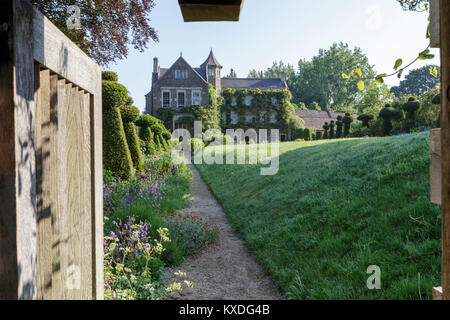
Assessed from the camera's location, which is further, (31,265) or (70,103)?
(70,103)

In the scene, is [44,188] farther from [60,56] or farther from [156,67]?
[156,67]

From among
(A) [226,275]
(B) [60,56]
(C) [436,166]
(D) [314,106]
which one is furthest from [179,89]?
(C) [436,166]

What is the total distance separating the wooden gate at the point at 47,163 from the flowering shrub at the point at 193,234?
2.84 metres

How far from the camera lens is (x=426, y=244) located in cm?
304

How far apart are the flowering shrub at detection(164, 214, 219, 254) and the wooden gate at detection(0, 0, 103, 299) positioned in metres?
2.84

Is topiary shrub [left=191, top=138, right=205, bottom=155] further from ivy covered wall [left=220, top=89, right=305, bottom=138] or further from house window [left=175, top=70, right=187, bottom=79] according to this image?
ivy covered wall [left=220, top=89, right=305, bottom=138]

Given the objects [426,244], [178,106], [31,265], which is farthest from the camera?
[178,106]

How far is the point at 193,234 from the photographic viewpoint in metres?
4.93

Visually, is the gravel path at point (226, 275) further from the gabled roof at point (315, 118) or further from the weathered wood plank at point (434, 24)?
the gabled roof at point (315, 118)

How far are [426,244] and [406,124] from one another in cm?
1207

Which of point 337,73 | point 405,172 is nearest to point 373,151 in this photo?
point 405,172

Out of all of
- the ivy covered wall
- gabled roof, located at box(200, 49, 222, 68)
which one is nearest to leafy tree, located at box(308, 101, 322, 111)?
the ivy covered wall
